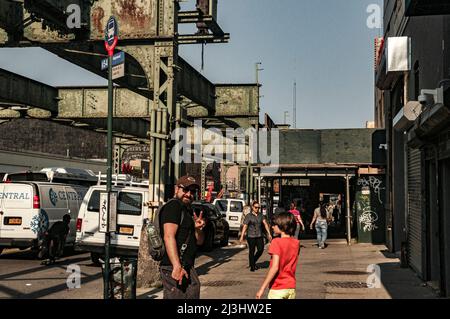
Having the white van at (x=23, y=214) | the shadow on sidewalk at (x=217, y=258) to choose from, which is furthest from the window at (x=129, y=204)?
the white van at (x=23, y=214)

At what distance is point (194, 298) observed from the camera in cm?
624

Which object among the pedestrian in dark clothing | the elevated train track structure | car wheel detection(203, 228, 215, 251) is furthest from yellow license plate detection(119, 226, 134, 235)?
car wheel detection(203, 228, 215, 251)

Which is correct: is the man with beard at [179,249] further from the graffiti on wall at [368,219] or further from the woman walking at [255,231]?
the graffiti on wall at [368,219]

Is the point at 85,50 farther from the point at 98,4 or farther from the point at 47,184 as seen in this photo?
the point at 47,184

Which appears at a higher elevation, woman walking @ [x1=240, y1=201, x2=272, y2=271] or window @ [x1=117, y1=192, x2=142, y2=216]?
window @ [x1=117, y1=192, x2=142, y2=216]

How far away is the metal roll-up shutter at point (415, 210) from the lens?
13359mm

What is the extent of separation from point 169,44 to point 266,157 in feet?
38.2

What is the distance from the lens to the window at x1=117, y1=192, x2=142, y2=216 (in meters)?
15.0

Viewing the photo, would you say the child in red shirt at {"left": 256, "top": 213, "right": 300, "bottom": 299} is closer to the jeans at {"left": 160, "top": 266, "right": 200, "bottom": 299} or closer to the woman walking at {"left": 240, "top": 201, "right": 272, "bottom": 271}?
the jeans at {"left": 160, "top": 266, "right": 200, "bottom": 299}

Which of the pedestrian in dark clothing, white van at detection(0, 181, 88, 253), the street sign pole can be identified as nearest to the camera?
the street sign pole

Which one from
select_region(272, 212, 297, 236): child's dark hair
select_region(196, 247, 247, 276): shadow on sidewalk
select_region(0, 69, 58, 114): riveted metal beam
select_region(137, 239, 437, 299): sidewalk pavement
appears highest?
select_region(0, 69, 58, 114): riveted metal beam

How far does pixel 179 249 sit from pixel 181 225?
0.83 feet

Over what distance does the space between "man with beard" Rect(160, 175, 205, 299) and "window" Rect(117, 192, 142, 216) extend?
8.83m

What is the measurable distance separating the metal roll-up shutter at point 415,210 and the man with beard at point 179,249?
793cm
